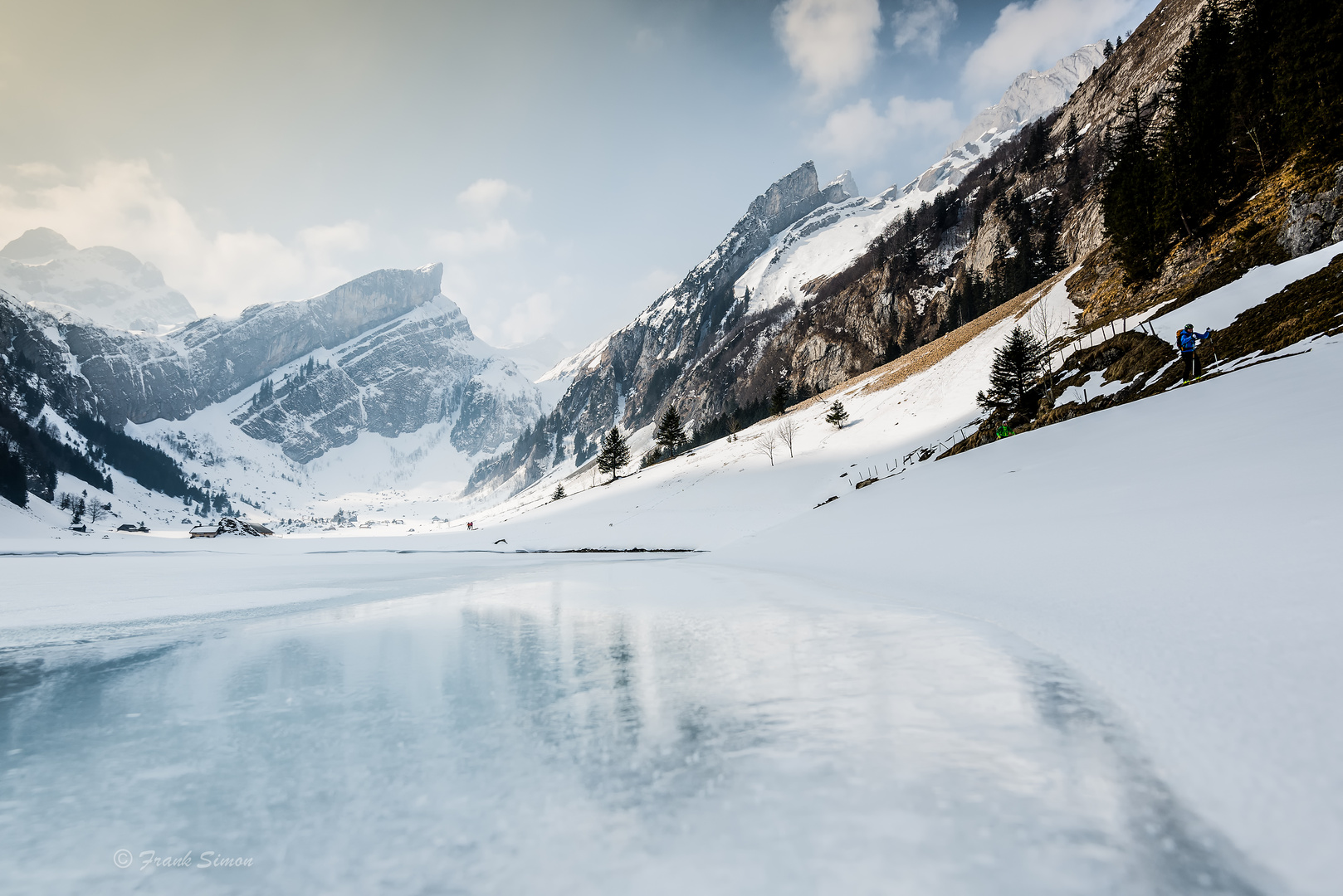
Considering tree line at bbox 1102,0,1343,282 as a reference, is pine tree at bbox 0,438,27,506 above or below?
above

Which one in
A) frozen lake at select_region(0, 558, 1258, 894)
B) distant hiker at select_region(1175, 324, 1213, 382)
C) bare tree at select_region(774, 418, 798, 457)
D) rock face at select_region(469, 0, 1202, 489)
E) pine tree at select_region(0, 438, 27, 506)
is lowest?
frozen lake at select_region(0, 558, 1258, 894)

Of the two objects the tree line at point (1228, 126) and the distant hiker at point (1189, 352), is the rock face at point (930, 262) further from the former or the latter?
the distant hiker at point (1189, 352)

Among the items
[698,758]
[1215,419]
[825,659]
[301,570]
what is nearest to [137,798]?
[698,758]

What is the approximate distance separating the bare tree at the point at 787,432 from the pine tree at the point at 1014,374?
19961 mm

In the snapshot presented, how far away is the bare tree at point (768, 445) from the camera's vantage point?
50.6 m

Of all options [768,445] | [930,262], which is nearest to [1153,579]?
[768,445]

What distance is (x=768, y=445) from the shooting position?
172 ft

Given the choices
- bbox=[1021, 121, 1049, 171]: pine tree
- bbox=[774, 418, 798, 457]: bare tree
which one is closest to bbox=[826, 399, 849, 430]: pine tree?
bbox=[774, 418, 798, 457]: bare tree

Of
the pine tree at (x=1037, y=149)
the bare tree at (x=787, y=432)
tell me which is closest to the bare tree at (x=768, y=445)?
the bare tree at (x=787, y=432)

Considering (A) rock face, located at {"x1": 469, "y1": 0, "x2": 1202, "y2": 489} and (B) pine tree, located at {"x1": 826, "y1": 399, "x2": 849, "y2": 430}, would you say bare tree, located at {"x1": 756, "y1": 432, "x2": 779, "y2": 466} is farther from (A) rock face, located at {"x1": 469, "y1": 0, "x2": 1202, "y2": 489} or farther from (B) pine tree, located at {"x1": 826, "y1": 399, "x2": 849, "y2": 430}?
(A) rock face, located at {"x1": 469, "y1": 0, "x2": 1202, "y2": 489}

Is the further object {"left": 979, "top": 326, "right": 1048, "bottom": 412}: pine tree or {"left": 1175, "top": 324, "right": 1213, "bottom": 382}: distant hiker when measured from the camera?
{"left": 979, "top": 326, "right": 1048, "bottom": 412}: pine tree

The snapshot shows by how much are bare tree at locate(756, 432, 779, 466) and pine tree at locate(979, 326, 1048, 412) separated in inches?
812

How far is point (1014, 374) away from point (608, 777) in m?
31.8

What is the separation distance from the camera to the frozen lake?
2482 millimetres
